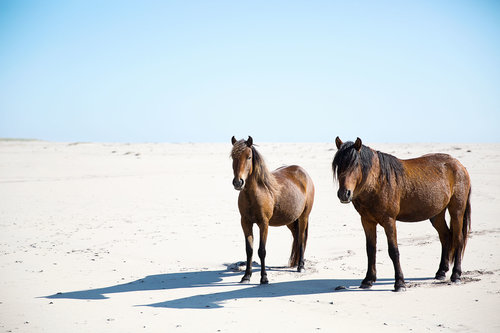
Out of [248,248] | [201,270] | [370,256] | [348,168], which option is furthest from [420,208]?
[201,270]

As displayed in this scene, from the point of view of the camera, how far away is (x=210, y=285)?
7.75 m

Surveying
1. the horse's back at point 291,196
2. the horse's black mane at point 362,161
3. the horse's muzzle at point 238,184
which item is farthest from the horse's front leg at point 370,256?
the horse's muzzle at point 238,184

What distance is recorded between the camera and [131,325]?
5.75 meters

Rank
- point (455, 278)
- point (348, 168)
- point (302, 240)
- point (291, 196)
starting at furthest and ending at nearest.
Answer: point (302, 240) < point (291, 196) < point (455, 278) < point (348, 168)

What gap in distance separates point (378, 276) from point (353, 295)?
4.35ft

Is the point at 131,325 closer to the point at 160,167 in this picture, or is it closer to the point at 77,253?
the point at 77,253

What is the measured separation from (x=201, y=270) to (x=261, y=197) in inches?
85.5

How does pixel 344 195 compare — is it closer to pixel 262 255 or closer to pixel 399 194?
pixel 399 194

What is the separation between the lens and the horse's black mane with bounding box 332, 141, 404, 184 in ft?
22.0

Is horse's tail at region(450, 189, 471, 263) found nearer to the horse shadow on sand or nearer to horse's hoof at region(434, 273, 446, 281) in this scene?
horse's hoof at region(434, 273, 446, 281)

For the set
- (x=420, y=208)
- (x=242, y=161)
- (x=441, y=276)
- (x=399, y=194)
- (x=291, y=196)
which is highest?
(x=242, y=161)

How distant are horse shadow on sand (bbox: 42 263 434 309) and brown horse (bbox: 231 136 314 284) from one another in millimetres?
446

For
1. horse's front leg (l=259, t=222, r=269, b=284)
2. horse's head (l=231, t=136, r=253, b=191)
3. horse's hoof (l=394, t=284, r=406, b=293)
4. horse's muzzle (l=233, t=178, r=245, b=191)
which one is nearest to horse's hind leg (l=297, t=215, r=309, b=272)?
horse's front leg (l=259, t=222, r=269, b=284)

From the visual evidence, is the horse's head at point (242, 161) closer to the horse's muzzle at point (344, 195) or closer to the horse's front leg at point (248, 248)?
the horse's front leg at point (248, 248)
